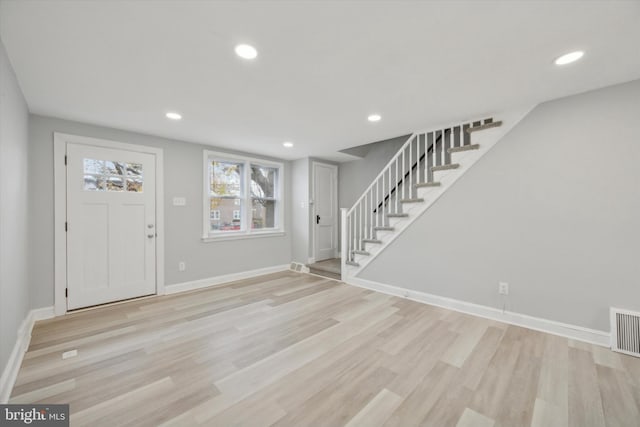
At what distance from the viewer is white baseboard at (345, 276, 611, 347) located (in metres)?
2.40

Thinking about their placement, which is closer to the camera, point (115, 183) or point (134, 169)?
point (115, 183)

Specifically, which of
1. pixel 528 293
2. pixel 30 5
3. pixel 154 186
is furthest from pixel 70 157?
pixel 528 293

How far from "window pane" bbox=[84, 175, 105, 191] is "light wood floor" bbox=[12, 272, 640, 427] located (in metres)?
1.52

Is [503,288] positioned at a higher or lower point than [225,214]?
lower

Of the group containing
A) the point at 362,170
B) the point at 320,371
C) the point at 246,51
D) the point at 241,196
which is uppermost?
the point at 246,51

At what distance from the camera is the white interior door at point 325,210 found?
5.38m

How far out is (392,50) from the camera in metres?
1.81

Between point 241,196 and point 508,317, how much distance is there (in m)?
4.23

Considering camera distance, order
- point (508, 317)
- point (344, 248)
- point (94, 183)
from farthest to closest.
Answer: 1. point (344, 248)
2. point (94, 183)
3. point (508, 317)

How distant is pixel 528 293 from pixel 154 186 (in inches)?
191

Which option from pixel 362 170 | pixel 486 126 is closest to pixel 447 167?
pixel 486 126

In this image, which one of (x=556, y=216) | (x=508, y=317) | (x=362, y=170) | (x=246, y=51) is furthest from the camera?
(x=362, y=170)

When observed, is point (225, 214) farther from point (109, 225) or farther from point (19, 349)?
point (19, 349)

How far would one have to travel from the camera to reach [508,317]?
9.31 feet
